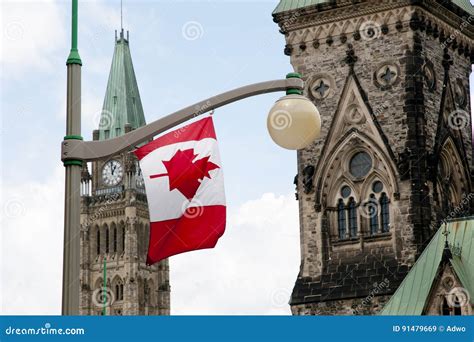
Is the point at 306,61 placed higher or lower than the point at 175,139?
higher

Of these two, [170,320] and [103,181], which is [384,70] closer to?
[170,320]

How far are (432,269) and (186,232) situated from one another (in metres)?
28.0

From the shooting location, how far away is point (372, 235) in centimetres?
4828

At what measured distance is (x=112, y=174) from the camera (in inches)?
6398

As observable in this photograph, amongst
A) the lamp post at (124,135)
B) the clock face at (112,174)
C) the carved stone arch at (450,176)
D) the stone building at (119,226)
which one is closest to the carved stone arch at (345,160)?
the carved stone arch at (450,176)

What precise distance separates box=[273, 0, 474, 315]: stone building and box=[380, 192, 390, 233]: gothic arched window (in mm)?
34

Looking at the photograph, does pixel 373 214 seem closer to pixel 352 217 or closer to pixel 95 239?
pixel 352 217

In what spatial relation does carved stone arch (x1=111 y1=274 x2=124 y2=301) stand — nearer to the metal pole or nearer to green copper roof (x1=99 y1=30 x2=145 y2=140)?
green copper roof (x1=99 y1=30 x2=145 y2=140)

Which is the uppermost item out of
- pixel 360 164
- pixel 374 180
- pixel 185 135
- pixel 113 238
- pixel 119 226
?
pixel 119 226

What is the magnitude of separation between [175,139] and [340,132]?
3140 centimetres

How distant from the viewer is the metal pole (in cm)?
1550

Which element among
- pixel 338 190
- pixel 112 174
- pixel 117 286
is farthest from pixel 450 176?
pixel 112 174

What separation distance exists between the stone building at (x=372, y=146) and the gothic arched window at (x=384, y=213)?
34mm

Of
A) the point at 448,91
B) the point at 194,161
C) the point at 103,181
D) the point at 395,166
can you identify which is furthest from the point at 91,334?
the point at 103,181
